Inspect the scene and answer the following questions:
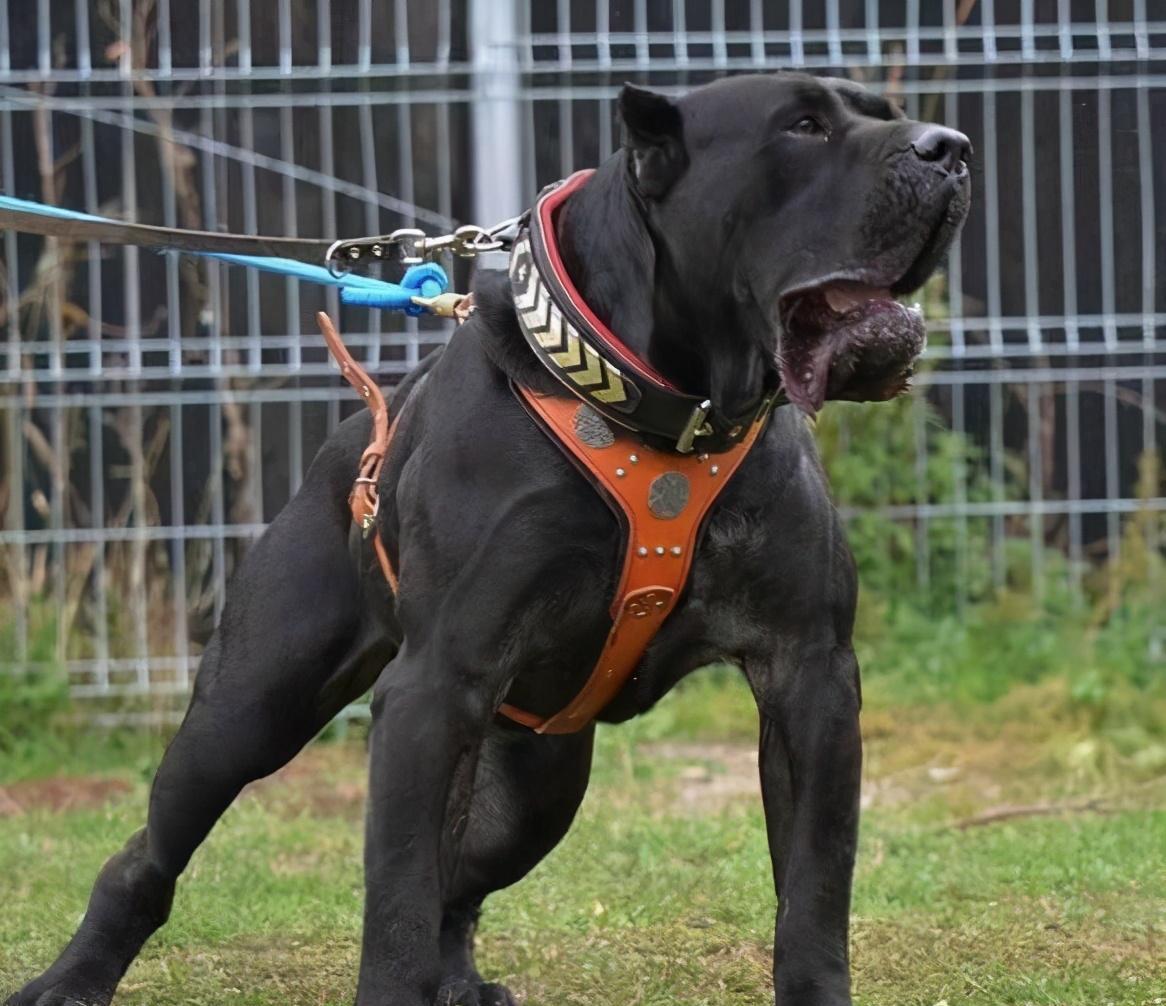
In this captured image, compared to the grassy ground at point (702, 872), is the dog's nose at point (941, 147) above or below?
above

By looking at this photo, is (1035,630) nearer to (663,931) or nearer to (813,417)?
(663,931)

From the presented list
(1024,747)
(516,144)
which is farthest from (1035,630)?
(516,144)

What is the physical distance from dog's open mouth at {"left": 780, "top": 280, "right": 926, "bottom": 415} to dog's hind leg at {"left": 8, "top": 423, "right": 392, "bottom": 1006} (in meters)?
0.94

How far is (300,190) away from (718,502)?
3.83m

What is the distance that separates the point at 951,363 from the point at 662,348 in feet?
12.6

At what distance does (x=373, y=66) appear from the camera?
250 inches

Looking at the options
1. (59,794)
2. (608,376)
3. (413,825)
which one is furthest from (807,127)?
(59,794)

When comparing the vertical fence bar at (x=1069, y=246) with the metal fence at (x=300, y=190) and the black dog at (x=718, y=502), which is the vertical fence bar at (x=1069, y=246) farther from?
the black dog at (x=718, y=502)

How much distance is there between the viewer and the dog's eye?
2.65m

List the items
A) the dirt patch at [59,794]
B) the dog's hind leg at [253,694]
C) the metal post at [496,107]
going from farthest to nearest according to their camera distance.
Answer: the metal post at [496,107]
the dirt patch at [59,794]
the dog's hind leg at [253,694]

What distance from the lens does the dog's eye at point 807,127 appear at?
8.70 ft

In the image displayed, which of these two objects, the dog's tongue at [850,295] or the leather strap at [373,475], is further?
the leather strap at [373,475]

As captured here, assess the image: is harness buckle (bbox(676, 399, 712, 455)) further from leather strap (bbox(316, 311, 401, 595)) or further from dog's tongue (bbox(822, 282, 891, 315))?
leather strap (bbox(316, 311, 401, 595))

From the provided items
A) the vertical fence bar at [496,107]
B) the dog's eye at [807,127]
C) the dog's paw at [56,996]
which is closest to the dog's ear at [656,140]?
the dog's eye at [807,127]
